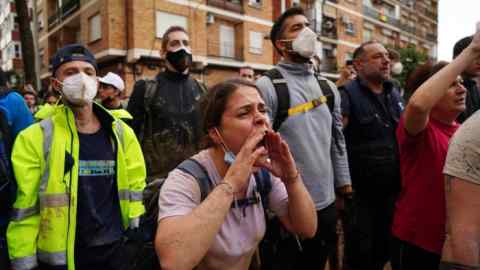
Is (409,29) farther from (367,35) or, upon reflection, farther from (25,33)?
(25,33)

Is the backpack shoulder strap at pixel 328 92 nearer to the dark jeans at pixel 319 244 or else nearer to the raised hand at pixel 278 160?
the dark jeans at pixel 319 244

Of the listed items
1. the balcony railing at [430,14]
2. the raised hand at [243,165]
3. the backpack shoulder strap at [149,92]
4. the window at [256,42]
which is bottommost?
the raised hand at [243,165]

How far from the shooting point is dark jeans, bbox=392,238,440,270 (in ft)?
7.47

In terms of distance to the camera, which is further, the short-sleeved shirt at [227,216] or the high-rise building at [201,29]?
the high-rise building at [201,29]

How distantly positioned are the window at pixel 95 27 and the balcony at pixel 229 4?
5243 mm

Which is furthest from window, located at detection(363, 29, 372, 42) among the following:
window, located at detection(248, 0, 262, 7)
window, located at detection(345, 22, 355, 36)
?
window, located at detection(248, 0, 262, 7)

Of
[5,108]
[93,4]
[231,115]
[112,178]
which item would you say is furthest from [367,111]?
[93,4]

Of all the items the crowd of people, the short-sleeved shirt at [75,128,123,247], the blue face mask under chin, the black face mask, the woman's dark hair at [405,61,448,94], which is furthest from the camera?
the black face mask

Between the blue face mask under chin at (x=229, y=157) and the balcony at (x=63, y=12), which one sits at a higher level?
the balcony at (x=63, y=12)

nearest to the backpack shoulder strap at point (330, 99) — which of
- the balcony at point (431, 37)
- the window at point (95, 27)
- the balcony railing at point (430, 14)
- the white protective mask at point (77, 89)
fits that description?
the white protective mask at point (77, 89)

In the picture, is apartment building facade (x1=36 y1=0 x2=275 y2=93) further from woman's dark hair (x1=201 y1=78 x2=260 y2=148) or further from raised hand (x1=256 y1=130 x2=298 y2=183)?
raised hand (x1=256 y1=130 x2=298 y2=183)

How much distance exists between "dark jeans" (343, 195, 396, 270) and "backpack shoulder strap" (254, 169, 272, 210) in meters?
1.52

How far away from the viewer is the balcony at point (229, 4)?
64.2 ft

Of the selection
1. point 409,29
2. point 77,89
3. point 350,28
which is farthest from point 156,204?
point 409,29
